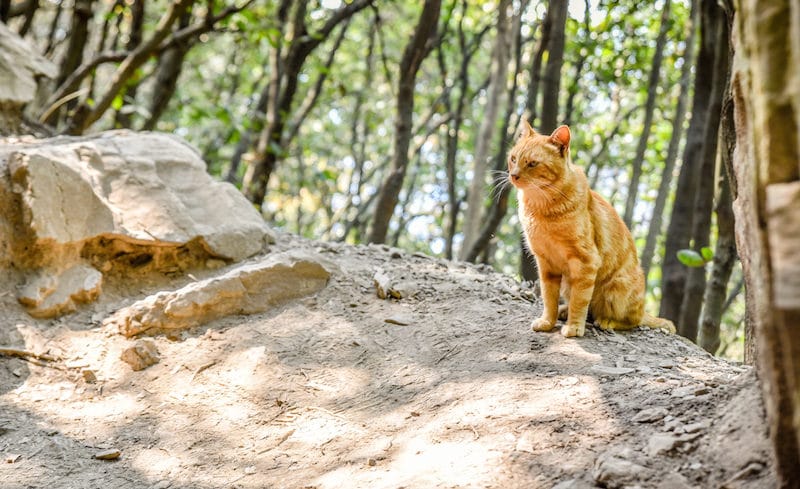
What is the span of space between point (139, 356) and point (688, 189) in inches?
200

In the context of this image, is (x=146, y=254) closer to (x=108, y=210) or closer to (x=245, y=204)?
(x=108, y=210)

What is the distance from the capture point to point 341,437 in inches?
127

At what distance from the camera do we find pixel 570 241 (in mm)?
3729

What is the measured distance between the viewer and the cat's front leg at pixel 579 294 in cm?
374

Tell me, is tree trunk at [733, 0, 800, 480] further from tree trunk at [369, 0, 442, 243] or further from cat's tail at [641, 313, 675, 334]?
tree trunk at [369, 0, 442, 243]

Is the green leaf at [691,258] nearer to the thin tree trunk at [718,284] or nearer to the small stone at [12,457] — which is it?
the thin tree trunk at [718,284]

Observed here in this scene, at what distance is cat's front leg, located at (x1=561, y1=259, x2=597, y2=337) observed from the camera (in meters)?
3.74

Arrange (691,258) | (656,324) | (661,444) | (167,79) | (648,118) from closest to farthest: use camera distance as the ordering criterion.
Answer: (661,444) < (656,324) < (691,258) < (648,118) < (167,79)

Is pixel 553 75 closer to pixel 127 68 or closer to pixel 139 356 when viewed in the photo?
pixel 127 68

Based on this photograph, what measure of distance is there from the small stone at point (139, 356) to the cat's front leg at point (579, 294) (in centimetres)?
252

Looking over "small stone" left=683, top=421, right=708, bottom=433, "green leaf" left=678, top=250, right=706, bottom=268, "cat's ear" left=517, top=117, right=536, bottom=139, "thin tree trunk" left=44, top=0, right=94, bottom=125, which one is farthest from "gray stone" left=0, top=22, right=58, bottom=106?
"small stone" left=683, top=421, right=708, bottom=433

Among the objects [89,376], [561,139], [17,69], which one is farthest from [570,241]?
[17,69]

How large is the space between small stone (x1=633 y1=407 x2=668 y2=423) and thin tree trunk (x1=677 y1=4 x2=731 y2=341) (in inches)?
138

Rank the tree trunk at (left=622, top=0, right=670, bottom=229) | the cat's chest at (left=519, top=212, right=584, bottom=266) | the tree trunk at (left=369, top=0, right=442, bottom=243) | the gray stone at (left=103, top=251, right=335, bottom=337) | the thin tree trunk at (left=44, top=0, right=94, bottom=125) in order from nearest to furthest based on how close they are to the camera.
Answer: the cat's chest at (left=519, top=212, right=584, bottom=266) → the gray stone at (left=103, top=251, right=335, bottom=337) → the tree trunk at (left=369, top=0, right=442, bottom=243) → the tree trunk at (left=622, top=0, right=670, bottom=229) → the thin tree trunk at (left=44, top=0, right=94, bottom=125)
